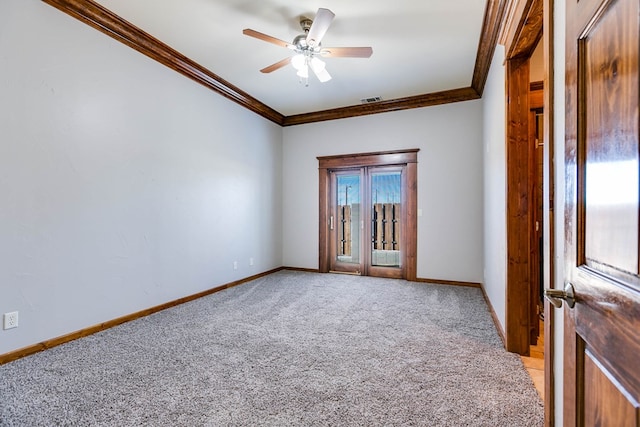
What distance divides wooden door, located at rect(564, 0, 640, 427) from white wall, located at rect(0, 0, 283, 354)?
10.5 ft

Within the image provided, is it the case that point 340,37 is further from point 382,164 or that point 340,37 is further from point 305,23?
point 382,164

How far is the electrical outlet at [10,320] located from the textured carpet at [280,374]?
0.85 ft

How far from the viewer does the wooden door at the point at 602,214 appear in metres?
0.61

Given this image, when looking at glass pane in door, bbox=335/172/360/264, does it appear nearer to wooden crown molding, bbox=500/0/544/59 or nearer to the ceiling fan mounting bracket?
the ceiling fan mounting bracket

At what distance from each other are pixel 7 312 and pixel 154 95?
2296 millimetres

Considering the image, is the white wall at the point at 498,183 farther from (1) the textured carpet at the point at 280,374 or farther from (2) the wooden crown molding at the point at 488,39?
(1) the textured carpet at the point at 280,374

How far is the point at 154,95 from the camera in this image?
3264mm

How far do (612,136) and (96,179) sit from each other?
333 centimetres

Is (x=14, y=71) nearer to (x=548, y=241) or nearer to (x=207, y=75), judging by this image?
(x=207, y=75)

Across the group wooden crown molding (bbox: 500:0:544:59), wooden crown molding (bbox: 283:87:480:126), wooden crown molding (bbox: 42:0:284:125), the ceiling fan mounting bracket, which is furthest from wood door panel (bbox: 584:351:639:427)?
wooden crown molding (bbox: 283:87:480:126)

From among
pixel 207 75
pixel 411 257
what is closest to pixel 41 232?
pixel 207 75

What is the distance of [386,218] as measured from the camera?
5.02 meters

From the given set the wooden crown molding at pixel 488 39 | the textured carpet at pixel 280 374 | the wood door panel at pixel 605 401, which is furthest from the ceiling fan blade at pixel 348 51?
the wood door panel at pixel 605 401

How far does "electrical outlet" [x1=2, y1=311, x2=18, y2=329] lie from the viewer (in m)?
2.14
